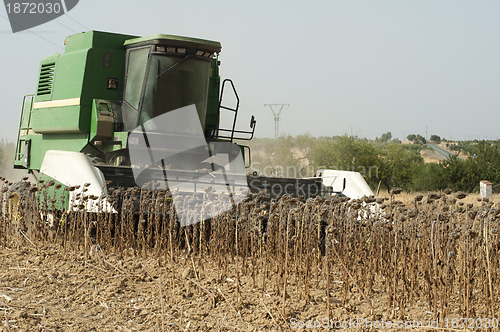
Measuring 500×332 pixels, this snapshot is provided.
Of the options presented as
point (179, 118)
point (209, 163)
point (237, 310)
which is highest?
point (179, 118)

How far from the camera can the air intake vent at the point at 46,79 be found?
9.02m

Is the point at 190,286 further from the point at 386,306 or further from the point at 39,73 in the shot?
the point at 39,73

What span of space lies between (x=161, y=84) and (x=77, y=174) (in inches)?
75.2

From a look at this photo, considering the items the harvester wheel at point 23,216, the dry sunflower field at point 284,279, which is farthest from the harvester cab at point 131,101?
the dry sunflower field at point 284,279

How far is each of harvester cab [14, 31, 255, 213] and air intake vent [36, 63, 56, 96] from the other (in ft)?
0.90

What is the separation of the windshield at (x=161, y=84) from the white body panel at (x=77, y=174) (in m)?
1.21

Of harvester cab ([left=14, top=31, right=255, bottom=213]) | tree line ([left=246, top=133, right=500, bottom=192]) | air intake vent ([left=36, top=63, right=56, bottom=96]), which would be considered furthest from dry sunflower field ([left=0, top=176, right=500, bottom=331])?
tree line ([left=246, top=133, right=500, bottom=192])

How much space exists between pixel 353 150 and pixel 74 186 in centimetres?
1938

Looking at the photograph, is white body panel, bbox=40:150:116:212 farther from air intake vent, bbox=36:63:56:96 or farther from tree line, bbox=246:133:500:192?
tree line, bbox=246:133:500:192

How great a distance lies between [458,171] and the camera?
24.4 metres

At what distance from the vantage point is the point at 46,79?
30.0ft

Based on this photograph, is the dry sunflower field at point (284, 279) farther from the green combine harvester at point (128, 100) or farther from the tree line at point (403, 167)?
the tree line at point (403, 167)

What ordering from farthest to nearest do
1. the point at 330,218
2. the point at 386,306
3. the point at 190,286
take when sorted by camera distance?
1. the point at 330,218
2. the point at 190,286
3. the point at 386,306

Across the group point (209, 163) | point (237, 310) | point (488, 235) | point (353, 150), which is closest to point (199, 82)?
point (209, 163)
